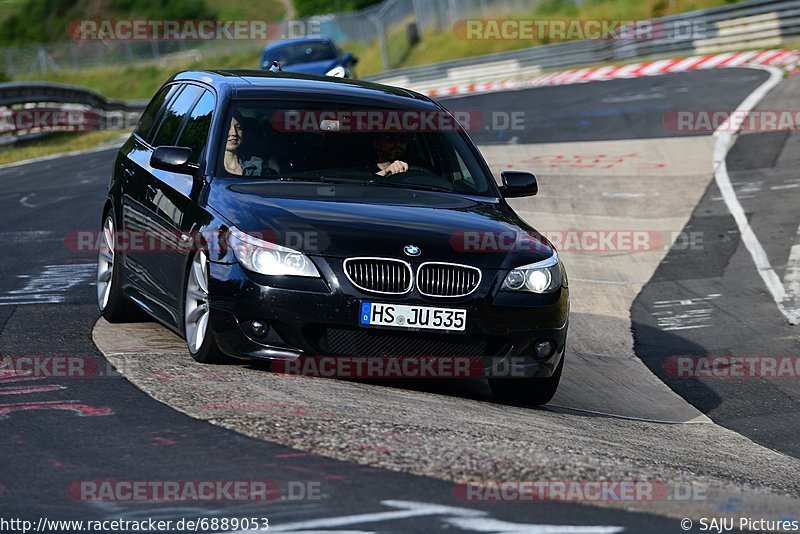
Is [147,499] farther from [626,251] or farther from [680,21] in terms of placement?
[680,21]

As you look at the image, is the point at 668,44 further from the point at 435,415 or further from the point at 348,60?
the point at 435,415

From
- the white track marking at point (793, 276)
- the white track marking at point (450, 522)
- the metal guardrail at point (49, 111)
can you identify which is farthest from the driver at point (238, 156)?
the metal guardrail at point (49, 111)

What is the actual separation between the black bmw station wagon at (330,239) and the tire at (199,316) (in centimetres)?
1

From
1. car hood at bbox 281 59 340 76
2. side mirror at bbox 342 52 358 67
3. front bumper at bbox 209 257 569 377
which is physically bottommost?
front bumper at bbox 209 257 569 377

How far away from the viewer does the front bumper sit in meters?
6.80

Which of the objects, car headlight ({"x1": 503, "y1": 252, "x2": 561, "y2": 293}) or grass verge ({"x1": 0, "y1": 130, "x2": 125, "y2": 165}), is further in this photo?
grass verge ({"x1": 0, "y1": 130, "x2": 125, "y2": 165})

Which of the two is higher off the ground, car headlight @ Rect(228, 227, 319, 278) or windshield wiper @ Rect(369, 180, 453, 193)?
windshield wiper @ Rect(369, 180, 453, 193)

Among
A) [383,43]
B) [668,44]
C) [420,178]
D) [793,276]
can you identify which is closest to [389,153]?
[420,178]

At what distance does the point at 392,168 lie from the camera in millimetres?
→ 8086

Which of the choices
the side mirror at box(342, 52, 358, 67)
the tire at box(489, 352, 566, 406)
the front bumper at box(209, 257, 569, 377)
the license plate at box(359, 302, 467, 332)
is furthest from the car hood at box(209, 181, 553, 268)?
the side mirror at box(342, 52, 358, 67)

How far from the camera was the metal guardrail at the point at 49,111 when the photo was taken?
89.0 ft

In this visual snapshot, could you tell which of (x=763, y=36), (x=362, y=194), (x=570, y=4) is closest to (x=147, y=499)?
(x=362, y=194)

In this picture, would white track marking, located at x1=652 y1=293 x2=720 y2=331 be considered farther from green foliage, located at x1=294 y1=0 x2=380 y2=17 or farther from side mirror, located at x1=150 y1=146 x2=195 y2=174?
green foliage, located at x1=294 y1=0 x2=380 y2=17

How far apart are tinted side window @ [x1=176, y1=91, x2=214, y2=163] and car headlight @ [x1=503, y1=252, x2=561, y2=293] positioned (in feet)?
6.78
